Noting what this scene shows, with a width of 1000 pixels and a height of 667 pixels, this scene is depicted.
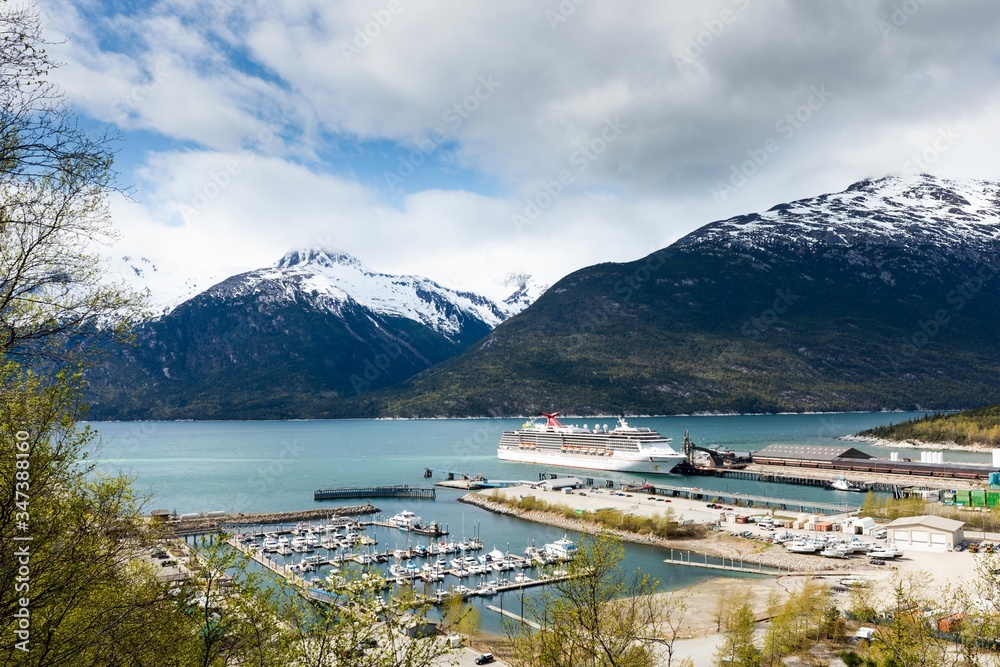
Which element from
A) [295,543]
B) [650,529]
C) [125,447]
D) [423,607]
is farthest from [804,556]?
[125,447]

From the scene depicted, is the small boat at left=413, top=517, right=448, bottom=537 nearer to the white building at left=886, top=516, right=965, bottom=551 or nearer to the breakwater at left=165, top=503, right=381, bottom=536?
the breakwater at left=165, top=503, right=381, bottom=536

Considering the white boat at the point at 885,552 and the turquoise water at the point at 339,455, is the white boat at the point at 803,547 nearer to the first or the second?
the white boat at the point at 885,552

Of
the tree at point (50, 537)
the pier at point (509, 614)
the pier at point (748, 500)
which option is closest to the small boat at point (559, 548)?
the pier at point (509, 614)

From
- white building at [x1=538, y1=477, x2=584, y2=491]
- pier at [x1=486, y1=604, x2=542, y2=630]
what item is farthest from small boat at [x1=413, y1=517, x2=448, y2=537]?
white building at [x1=538, y1=477, x2=584, y2=491]

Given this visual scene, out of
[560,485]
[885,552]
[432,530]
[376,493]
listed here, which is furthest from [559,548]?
[376,493]

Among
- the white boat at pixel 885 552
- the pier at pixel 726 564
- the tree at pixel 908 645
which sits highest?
the tree at pixel 908 645

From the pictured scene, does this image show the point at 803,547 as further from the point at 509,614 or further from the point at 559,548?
the point at 509,614
